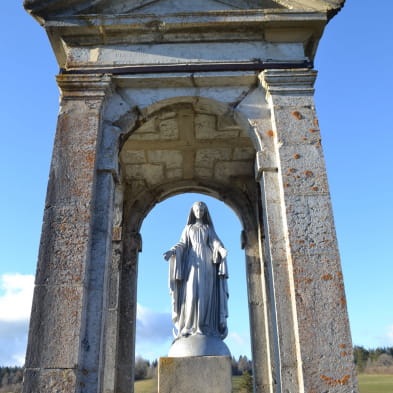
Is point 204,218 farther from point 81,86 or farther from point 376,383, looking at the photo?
point 376,383

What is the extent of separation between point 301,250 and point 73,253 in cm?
264

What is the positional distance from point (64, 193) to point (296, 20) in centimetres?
402

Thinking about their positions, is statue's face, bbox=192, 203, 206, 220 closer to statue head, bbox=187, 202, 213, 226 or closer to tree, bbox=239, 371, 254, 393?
statue head, bbox=187, 202, 213, 226

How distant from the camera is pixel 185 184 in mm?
9164

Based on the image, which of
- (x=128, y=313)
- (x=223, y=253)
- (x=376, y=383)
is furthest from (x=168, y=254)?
(x=376, y=383)

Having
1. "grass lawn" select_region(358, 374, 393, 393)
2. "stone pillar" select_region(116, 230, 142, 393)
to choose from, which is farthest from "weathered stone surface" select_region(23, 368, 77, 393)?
"grass lawn" select_region(358, 374, 393, 393)

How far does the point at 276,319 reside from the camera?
4.82 metres

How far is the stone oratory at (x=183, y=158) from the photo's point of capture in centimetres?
466

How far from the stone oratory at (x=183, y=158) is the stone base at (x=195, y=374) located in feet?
2.26

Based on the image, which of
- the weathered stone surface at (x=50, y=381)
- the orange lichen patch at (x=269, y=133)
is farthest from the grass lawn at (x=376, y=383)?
the weathered stone surface at (x=50, y=381)

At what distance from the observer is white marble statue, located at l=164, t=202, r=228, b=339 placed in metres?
6.54

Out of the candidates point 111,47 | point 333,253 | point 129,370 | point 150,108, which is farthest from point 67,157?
point 129,370

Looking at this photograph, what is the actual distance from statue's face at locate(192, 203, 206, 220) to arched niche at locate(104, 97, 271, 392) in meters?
1.22

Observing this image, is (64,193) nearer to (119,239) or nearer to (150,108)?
(150,108)
